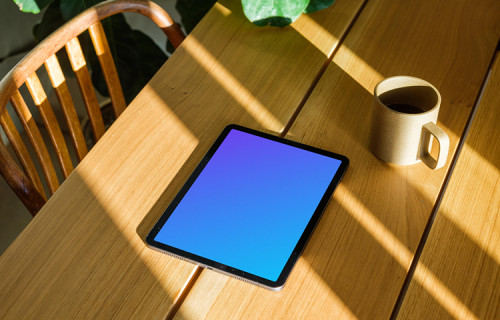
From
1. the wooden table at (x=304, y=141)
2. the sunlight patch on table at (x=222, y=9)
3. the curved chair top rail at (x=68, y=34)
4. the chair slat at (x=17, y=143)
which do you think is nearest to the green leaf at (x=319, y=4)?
the wooden table at (x=304, y=141)

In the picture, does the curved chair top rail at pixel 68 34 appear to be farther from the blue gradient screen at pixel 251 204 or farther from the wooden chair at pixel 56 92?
the blue gradient screen at pixel 251 204

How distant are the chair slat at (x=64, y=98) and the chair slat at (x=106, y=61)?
0.30ft

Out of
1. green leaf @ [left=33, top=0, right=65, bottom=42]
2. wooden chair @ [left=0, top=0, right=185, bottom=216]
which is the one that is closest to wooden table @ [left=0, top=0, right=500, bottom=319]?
wooden chair @ [left=0, top=0, right=185, bottom=216]

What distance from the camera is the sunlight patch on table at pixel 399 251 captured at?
71 centimetres

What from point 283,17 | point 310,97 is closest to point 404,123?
point 310,97

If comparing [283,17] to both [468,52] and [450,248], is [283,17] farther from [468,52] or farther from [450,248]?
[450,248]

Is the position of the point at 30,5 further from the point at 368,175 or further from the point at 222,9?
the point at 368,175

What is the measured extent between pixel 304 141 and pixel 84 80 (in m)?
0.54

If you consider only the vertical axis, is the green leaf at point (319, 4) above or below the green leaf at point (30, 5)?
below

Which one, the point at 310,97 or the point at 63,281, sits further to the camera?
the point at 310,97

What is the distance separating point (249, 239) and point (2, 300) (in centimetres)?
37

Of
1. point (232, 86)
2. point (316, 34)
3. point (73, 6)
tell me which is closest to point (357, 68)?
point (316, 34)

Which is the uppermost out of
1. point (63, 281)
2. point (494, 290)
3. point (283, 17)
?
point (283, 17)

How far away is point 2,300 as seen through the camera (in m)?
0.79
